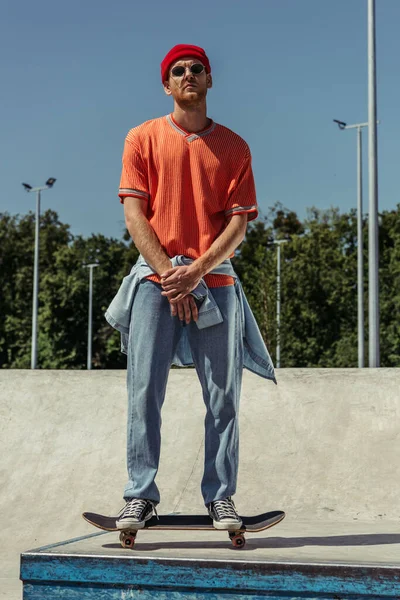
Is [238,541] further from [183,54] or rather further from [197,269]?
[183,54]

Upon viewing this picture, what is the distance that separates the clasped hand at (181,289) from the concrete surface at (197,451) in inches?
121

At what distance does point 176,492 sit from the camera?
704 cm

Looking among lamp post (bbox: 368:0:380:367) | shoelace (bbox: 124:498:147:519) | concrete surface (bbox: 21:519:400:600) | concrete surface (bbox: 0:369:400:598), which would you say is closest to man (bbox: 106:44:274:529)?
shoelace (bbox: 124:498:147:519)

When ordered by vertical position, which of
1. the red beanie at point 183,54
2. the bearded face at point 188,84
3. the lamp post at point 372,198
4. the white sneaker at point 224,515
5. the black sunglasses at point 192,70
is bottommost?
the white sneaker at point 224,515

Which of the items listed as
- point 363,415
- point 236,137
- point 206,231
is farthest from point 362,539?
point 363,415

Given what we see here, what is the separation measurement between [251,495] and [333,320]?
39.1 m

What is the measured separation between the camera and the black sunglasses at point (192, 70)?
4.30 m

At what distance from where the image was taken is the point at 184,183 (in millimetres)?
4238

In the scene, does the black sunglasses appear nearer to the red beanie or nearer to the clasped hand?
the red beanie

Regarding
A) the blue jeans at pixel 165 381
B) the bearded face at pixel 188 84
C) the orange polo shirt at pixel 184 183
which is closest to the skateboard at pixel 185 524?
the blue jeans at pixel 165 381

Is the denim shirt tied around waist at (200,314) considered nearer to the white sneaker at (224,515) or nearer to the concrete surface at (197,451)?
the white sneaker at (224,515)

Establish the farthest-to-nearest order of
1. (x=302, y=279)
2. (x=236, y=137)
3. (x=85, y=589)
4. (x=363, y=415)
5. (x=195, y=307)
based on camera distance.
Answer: (x=302, y=279) → (x=363, y=415) → (x=236, y=137) → (x=195, y=307) → (x=85, y=589)

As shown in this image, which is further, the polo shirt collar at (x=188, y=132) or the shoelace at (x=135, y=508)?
the polo shirt collar at (x=188, y=132)

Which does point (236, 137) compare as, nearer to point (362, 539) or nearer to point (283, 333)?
point (362, 539)
